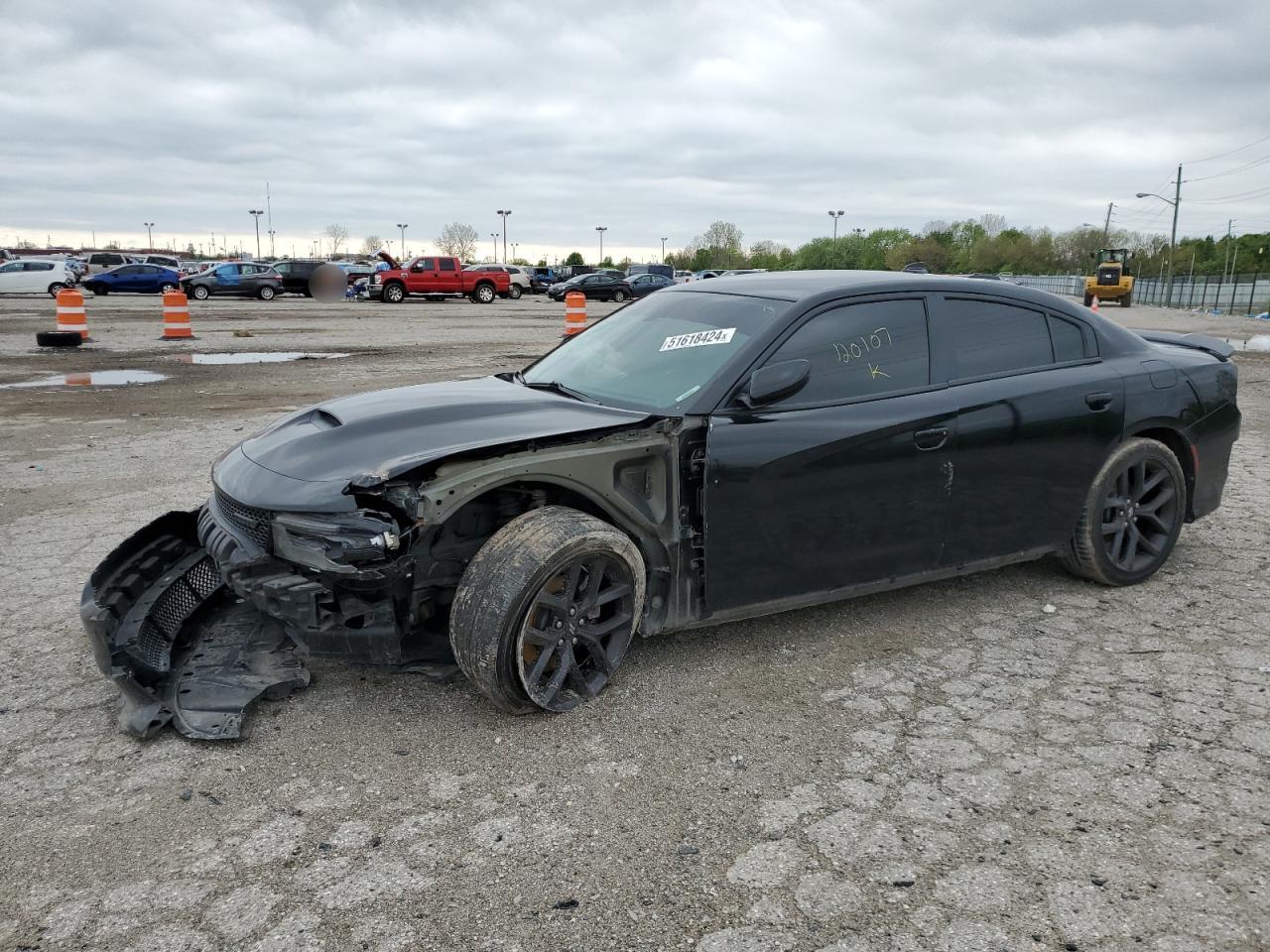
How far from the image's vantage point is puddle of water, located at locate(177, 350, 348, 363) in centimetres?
1559

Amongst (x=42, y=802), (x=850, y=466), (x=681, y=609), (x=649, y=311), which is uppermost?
(x=649, y=311)

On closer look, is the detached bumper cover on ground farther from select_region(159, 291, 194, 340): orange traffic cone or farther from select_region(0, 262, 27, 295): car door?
select_region(0, 262, 27, 295): car door

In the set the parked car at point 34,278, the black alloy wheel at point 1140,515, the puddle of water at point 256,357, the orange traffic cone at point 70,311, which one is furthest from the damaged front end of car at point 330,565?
the parked car at point 34,278

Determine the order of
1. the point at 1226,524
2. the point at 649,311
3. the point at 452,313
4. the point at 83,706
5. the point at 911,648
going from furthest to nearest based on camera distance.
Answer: the point at 452,313, the point at 1226,524, the point at 649,311, the point at 911,648, the point at 83,706

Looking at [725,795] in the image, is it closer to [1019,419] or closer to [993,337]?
[1019,419]

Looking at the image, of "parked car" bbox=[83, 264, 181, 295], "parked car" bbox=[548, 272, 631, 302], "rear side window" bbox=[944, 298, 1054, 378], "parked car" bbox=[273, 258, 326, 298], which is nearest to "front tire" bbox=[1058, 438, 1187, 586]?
"rear side window" bbox=[944, 298, 1054, 378]

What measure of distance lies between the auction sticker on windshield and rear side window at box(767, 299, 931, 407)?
0.83 ft

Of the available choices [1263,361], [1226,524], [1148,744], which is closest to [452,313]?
[1263,361]

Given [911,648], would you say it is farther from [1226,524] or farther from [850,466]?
[1226,524]

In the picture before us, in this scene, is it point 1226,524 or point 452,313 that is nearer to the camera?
point 1226,524

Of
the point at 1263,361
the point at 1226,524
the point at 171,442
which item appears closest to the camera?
the point at 1226,524

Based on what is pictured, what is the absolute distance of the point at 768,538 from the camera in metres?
3.83

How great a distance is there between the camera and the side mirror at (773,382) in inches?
148

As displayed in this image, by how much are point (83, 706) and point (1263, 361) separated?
19.0 metres
